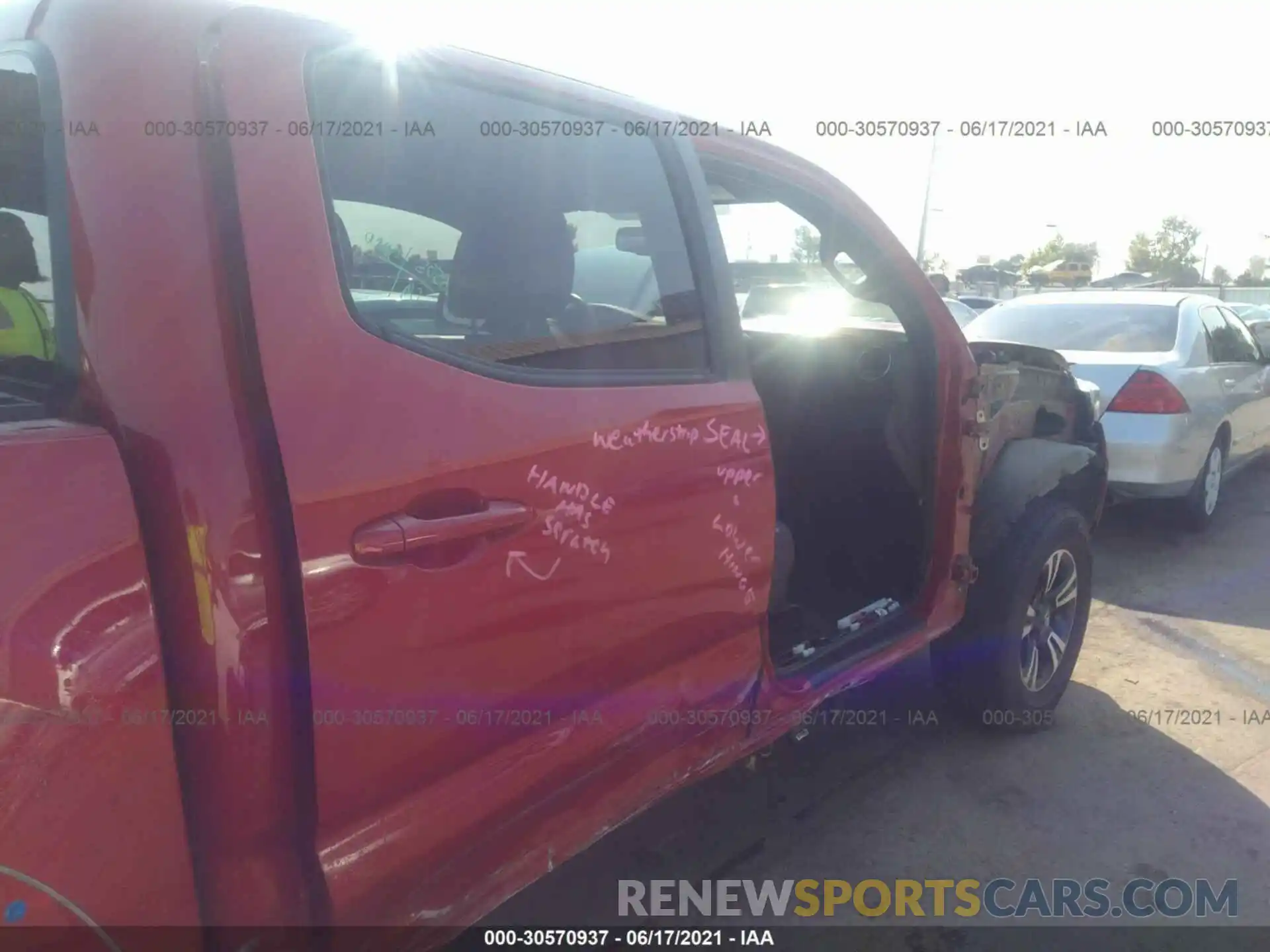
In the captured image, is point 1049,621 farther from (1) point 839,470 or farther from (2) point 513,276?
(2) point 513,276

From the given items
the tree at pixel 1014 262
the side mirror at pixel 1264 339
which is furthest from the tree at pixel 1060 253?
the side mirror at pixel 1264 339

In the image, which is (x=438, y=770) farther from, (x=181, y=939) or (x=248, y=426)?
(x=248, y=426)

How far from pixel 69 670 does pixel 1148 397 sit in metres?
5.71

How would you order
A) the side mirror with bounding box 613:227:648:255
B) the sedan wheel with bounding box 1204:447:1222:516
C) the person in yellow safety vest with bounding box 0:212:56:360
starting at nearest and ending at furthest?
the person in yellow safety vest with bounding box 0:212:56:360 → the side mirror with bounding box 613:227:648:255 → the sedan wheel with bounding box 1204:447:1222:516

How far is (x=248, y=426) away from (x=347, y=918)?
0.78 m

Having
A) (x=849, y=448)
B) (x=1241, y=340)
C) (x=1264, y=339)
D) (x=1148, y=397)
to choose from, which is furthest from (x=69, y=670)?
(x=1264, y=339)

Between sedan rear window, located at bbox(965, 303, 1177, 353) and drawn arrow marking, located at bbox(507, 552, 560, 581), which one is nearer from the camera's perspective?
drawn arrow marking, located at bbox(507, 552, 560, 581)

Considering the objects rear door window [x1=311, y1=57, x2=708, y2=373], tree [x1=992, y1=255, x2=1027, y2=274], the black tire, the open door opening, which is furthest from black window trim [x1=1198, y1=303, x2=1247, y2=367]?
tree [x1=992, y1=255, x2=1027, y2=274]

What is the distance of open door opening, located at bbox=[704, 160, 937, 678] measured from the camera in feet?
9.75

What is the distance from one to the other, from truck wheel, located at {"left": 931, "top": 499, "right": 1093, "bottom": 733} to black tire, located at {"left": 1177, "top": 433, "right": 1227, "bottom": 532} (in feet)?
9.08

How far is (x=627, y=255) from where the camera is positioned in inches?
86.7

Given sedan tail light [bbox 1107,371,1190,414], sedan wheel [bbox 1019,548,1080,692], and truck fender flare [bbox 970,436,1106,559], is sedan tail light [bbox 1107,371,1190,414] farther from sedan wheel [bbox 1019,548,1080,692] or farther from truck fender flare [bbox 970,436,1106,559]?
sedan wheel [bbox 1019,548,1080,692]

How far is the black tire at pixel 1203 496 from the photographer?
588 centimetres

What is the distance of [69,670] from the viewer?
3.74 feet
